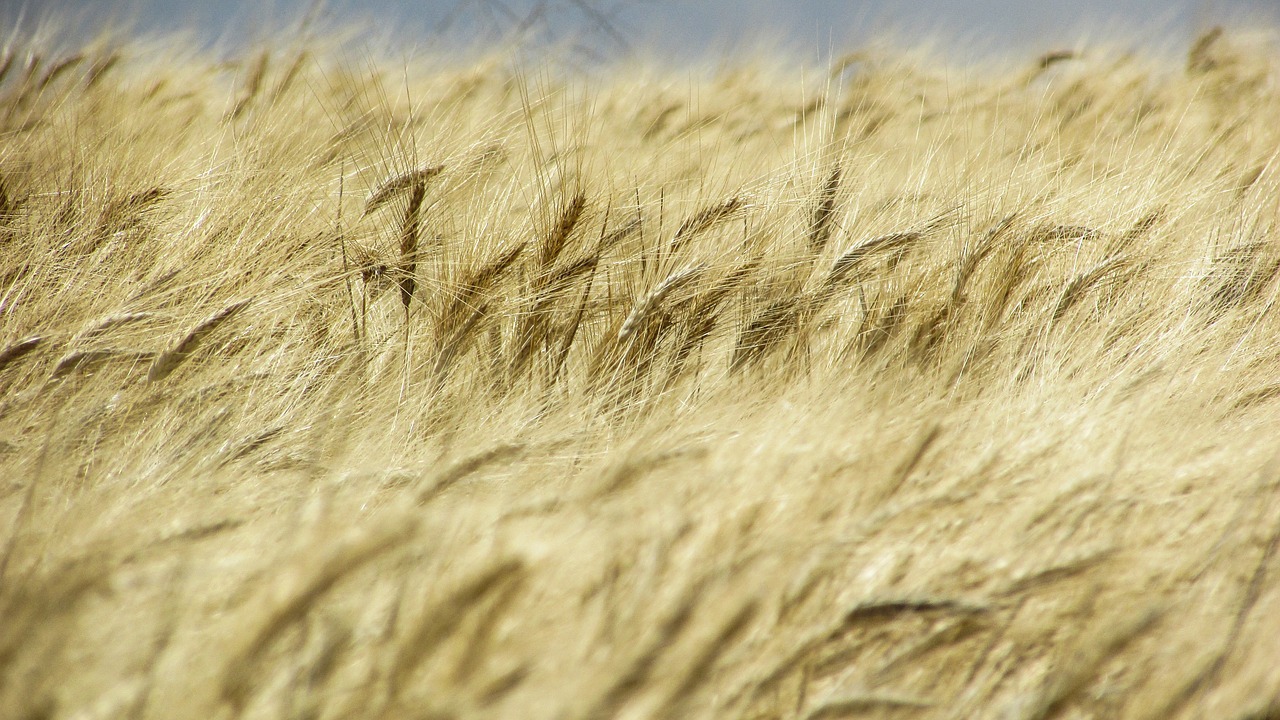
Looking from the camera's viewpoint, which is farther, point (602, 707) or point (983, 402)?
point (983, 402)

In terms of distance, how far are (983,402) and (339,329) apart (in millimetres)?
873

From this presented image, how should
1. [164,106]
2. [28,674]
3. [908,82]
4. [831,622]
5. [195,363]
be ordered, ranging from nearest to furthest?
[28,674] → [831,622] → [195,363] → [164,106] → [908,82]

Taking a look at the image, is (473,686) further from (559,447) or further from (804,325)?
(804,325)

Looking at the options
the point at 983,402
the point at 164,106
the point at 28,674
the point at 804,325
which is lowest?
the point at 28,674

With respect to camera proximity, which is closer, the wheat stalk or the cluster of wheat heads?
the cluster of wheat heads

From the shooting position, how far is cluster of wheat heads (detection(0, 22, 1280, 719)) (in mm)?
506

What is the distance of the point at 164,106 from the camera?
204 cm

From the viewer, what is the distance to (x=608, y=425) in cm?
94

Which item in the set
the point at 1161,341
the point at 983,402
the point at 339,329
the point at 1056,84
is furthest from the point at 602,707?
the point at 1056,84

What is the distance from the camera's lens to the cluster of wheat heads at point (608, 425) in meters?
0.51

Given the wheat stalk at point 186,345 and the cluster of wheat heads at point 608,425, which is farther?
the wheat stalk at point 186,345

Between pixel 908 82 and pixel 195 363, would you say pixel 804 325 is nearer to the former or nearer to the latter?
pixel 195 363

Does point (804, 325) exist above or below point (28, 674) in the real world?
above

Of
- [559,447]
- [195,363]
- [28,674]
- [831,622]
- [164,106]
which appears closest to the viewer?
[28,674]
